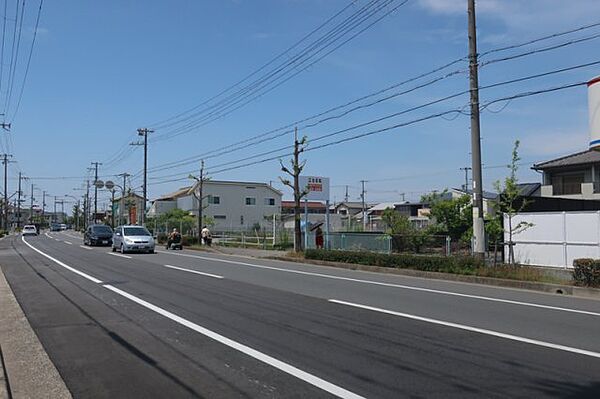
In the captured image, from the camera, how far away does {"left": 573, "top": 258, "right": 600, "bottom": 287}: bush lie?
1446cm

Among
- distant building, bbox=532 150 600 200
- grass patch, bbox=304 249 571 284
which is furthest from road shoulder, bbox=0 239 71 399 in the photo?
distant building, bbox=532 150 600 200

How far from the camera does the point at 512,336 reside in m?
8.46

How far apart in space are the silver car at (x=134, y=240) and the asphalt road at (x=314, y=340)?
17.1 meters

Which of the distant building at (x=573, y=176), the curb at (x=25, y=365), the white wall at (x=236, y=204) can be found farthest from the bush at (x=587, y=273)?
the white wall at (x=236, y=204)

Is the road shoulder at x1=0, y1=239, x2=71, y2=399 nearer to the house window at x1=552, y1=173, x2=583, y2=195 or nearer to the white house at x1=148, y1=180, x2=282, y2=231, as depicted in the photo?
the house window at x1=552, y1=173, x2=583, y2=195

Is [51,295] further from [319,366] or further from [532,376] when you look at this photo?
[532,376]

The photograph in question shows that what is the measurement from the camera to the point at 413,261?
1984cm

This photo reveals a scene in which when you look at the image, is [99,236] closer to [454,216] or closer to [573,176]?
[454,216]

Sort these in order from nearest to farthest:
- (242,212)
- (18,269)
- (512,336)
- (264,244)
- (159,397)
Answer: (159,397), (512,336), (18,269), (264,244), (242,212)

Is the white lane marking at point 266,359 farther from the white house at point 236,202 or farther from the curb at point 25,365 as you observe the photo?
the white house at point 236,202

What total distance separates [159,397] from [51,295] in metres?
9.13

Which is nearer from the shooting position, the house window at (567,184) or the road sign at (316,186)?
the road sign at (316,186)

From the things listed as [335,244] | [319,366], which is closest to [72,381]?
[319,366]

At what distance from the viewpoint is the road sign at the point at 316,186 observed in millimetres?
37531
